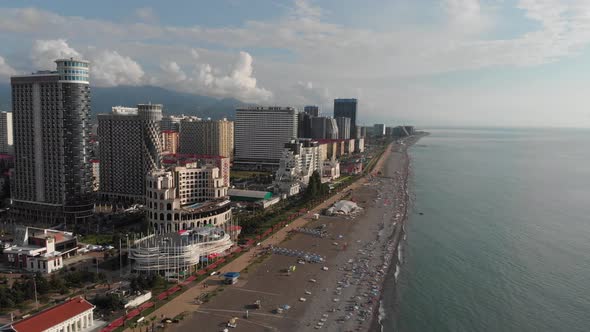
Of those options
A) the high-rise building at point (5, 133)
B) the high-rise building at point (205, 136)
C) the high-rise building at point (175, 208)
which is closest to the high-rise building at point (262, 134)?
the high-rise building at point (205, 136)

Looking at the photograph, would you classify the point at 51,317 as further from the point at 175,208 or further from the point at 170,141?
the point at 170,141

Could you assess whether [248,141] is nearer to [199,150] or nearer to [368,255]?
[199,150]

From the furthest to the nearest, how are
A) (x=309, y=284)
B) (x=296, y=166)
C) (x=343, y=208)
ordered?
(x=296, y=166) → (x=343, y=208) → (x=309, y=284)

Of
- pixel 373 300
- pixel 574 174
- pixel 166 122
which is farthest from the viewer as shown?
pixel 166 122

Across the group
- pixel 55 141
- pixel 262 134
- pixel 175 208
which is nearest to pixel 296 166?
pixel 262 134

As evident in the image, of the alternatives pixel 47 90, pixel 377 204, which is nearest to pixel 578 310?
pixel 377 204
